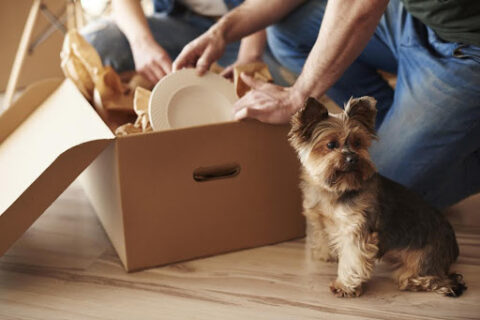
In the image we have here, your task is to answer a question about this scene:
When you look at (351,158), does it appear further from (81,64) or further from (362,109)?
(81,64)

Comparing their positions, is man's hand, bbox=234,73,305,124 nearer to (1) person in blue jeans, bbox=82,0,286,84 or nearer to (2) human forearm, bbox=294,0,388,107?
(2) human forearm, bbox=294,0,388,107

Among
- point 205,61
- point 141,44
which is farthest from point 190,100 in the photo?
point 141,44

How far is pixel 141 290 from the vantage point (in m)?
1.29

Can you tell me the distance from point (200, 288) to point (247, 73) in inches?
24.8

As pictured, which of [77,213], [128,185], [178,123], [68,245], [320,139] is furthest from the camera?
[77,213]

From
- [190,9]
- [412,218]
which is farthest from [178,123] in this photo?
[190,9]

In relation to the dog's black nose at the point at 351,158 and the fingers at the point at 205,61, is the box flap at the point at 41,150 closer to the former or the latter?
the fingers at the point at 205,61

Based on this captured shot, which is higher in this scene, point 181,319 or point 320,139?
point 320,139

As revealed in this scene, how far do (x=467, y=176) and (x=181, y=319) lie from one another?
0.96 meters

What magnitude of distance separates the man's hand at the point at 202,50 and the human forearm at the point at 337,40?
295 millimetres

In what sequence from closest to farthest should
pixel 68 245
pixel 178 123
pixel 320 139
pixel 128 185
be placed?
pixel 320 139, pixel 128 185, pixel 178 123, pixel 68 245

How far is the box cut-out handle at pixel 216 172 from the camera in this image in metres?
1.37

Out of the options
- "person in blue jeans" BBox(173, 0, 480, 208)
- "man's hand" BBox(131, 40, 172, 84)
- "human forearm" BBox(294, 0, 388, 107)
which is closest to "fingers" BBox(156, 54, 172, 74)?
"man's hand" BBox(131, 40, 172, 84)

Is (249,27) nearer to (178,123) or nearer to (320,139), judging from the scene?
(178,123)
